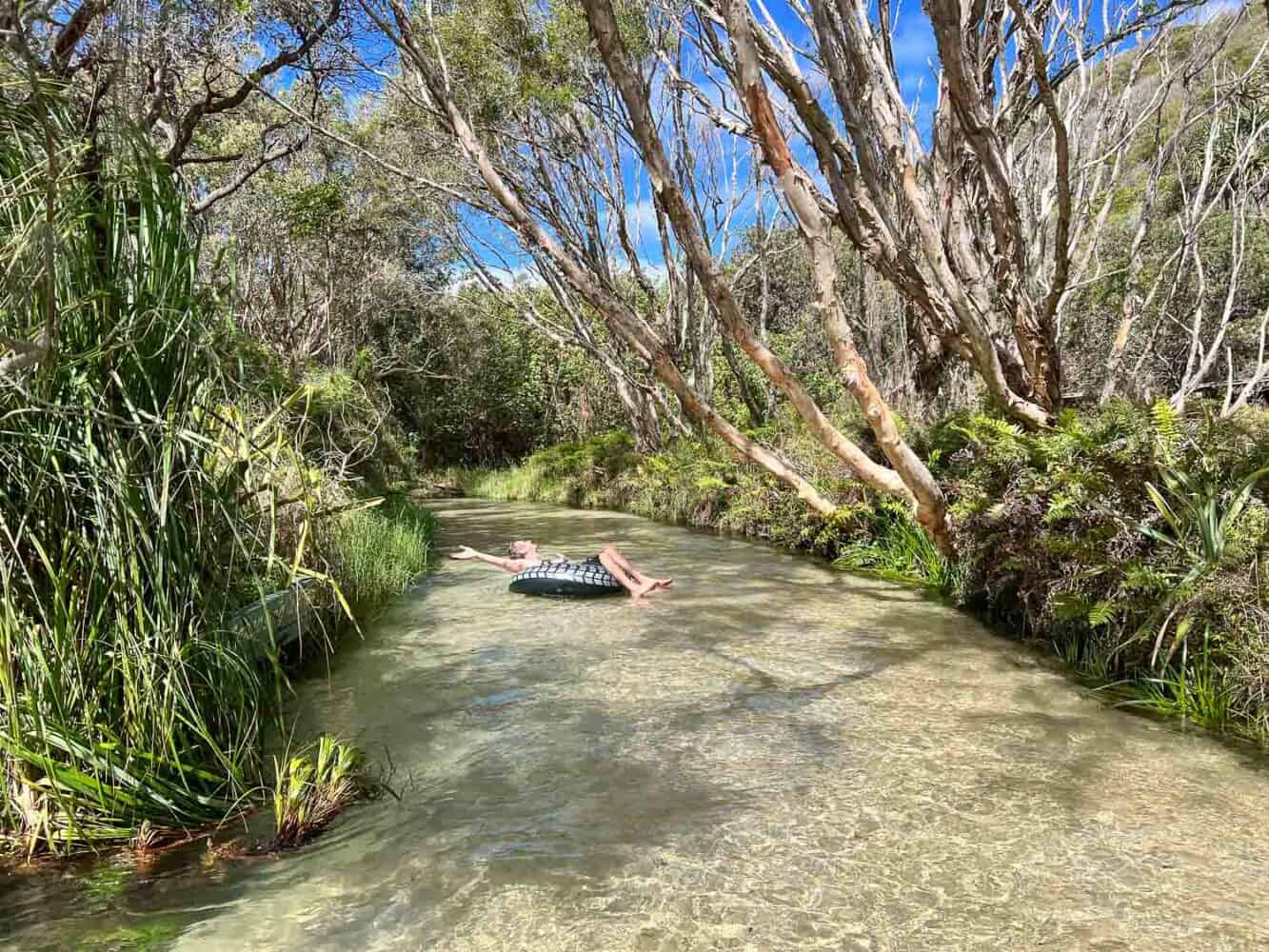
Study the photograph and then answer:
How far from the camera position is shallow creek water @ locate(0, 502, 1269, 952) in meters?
2.66

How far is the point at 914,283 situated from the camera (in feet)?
23.0

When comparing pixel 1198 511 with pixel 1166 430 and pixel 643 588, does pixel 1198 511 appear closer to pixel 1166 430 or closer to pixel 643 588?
pixel 1166 430

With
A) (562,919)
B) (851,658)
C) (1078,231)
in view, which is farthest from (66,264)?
(1078,231)

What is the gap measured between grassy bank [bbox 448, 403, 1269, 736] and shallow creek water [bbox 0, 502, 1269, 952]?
380 mm

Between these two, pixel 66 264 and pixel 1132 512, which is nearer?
pixel 66 264

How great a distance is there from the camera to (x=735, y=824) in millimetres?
3367

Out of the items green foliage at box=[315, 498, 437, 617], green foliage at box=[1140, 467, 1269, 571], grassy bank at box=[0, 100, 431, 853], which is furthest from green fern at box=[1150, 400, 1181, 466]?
green foliage at box=[315, 498, 437, 617]

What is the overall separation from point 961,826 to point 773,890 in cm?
93

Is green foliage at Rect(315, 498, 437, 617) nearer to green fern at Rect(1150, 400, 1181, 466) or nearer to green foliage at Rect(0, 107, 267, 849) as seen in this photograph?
green foliage at Rect(0, 107, 267, 849)

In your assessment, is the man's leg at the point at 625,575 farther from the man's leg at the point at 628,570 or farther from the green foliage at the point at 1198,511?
the green foliage at the point at 1198,511

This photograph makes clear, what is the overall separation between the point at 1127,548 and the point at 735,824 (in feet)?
10.1

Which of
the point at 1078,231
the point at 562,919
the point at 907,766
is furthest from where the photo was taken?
the point at 1078,231

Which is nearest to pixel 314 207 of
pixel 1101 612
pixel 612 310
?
pixel 612 310

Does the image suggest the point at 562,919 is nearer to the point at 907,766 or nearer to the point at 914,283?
the point at 907,766
